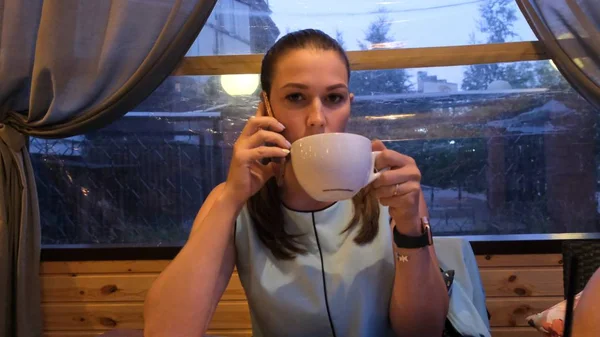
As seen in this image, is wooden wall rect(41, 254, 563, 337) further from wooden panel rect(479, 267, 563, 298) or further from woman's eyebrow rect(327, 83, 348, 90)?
woman's eyebrow rect(327, 83, 348, 90)

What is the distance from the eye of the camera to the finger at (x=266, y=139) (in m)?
0.92

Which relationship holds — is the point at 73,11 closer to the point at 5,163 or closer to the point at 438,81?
the point at 5,163

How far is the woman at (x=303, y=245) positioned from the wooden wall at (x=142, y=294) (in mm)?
855

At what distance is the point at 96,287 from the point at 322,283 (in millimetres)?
1331

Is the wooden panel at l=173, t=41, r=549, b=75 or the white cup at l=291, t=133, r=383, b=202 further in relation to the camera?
the wooden panel at l=173, t=41, r=549, b=75

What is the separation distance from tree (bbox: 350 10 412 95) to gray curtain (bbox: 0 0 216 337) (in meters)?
0.63

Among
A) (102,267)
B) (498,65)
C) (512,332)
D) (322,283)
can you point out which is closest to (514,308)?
(512,332)

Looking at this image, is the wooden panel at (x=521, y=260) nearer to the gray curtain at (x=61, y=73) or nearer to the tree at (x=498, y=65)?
the tree at (x=498, y=65)

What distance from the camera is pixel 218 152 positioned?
2219 mm

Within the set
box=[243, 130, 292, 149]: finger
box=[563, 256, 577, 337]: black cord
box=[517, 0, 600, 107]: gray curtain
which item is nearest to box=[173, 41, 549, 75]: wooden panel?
box=[517, 0, 600, 107]: gray curtain

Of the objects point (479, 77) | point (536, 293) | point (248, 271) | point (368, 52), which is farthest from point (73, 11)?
point (536, 293)

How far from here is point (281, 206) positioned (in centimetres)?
122

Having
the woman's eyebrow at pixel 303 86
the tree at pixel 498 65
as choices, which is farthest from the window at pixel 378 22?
the woman's eyebrow at pixel 303 86

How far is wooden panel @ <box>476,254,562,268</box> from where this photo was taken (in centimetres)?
190
